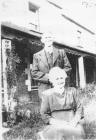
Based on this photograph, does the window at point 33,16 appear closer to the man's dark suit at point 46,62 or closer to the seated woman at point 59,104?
the man's dark suit at point 46,62

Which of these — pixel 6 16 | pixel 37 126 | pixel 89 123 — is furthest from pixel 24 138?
pixel 6 16

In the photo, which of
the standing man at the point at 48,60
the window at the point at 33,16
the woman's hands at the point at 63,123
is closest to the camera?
the woman's hands at the point at 63,123

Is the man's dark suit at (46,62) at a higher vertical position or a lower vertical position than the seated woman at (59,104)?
higher

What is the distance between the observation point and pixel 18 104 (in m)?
3.38

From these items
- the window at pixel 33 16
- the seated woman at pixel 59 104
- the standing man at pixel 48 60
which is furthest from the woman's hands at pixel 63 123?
the window at pixel 33 16

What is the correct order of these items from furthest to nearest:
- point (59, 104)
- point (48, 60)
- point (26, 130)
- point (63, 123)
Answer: point (48, 60) < point (26, 130) < point (59, 104) < point (63, 123)

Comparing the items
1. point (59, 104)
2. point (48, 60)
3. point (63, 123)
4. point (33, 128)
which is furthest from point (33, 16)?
point (63, 123)

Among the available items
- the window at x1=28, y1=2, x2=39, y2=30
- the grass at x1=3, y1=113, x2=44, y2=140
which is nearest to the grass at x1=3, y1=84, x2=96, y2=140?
the grass at x1=3, y1=113, x2=44, y2=140

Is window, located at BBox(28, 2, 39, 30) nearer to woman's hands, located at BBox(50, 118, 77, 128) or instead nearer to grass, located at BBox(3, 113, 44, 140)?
grass, located at BBox(3, 113, 44, 140)

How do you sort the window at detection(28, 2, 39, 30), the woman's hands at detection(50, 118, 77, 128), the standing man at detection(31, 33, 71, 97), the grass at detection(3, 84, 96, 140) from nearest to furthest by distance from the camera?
the woman's hands at detection(50, 118, 77, 128)
the grass at detection(3, 84, 96, 140)
the standing man at detection(31, 33, 71, 97)
the window at detection(28, 2, 39, 30)

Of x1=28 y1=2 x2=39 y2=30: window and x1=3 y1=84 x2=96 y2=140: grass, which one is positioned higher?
x1=28 y1=2 x2=39 y2=30: window

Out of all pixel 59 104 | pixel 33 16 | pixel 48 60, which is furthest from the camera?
pixel 33 16

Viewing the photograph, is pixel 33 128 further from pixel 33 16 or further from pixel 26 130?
pixel 33 16

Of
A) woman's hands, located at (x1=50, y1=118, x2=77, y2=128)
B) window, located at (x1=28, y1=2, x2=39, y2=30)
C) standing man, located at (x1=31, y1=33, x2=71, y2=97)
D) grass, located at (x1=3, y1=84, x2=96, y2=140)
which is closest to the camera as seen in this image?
woman's hands, located at (x1=50, y1=118, x2=77, y2=128)
